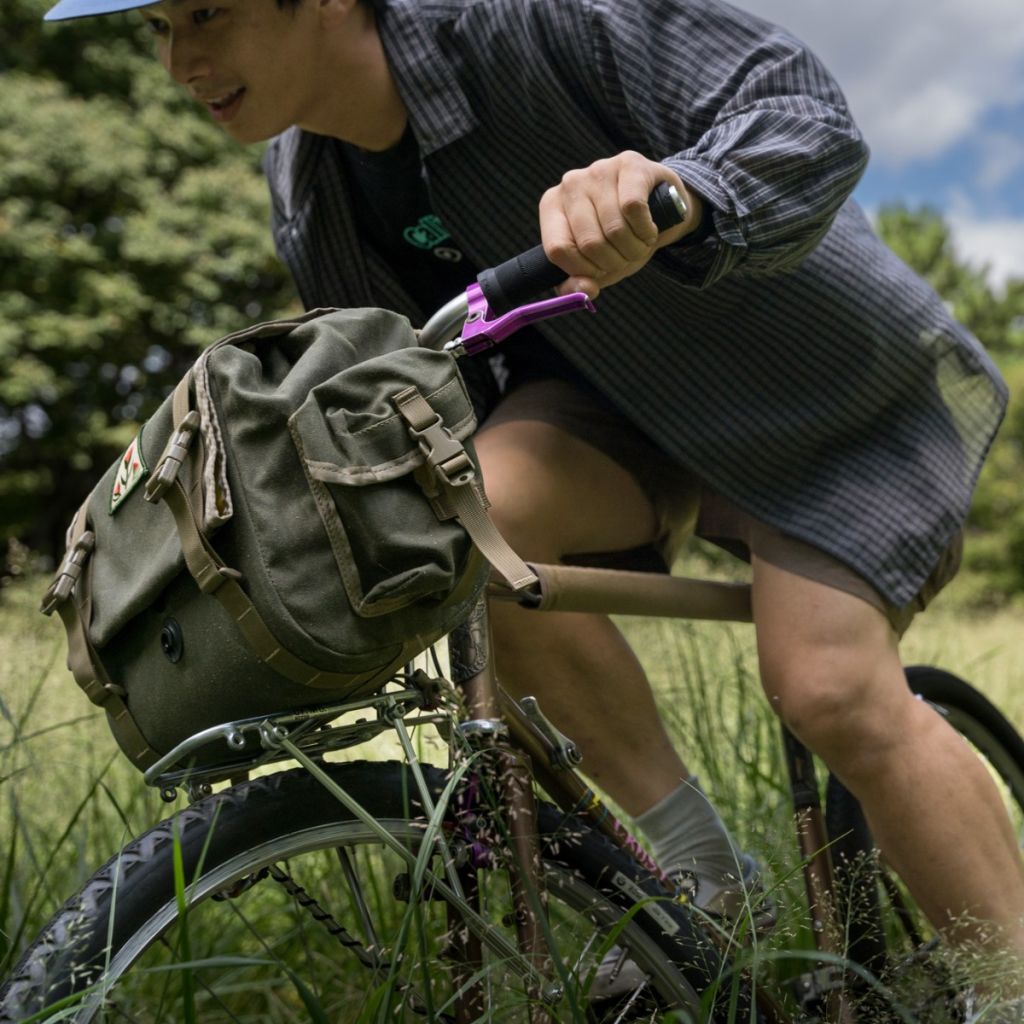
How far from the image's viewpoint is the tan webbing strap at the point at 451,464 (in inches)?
45.6

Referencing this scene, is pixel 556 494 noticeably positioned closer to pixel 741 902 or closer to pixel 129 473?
pixel 741 902

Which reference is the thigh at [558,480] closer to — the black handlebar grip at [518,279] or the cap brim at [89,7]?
the black handlebar grip at [518,279]

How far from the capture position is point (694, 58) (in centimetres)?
169

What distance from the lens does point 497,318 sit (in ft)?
4.25

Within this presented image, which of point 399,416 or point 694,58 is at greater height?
point 694,58

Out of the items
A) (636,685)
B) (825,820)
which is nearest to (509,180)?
(636,685)

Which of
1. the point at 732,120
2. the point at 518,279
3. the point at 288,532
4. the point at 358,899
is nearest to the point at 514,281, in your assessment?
the point at 518,279

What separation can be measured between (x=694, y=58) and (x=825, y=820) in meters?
1.22

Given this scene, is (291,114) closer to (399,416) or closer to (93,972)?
(399,416)

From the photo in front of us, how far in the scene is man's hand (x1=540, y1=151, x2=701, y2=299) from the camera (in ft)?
4.19

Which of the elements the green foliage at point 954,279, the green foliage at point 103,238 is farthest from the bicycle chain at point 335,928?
the green foliage at point 954,279

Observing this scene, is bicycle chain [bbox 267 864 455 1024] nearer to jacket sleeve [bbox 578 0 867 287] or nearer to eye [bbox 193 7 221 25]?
jacket sleeve [bbox 578 0 867 287]

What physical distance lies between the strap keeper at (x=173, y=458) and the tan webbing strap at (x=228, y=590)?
0.04 ft

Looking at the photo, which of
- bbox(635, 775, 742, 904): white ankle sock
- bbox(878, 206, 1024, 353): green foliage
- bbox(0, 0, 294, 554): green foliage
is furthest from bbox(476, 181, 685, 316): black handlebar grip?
bbox(878, 206, 1024, 353): green foliage
